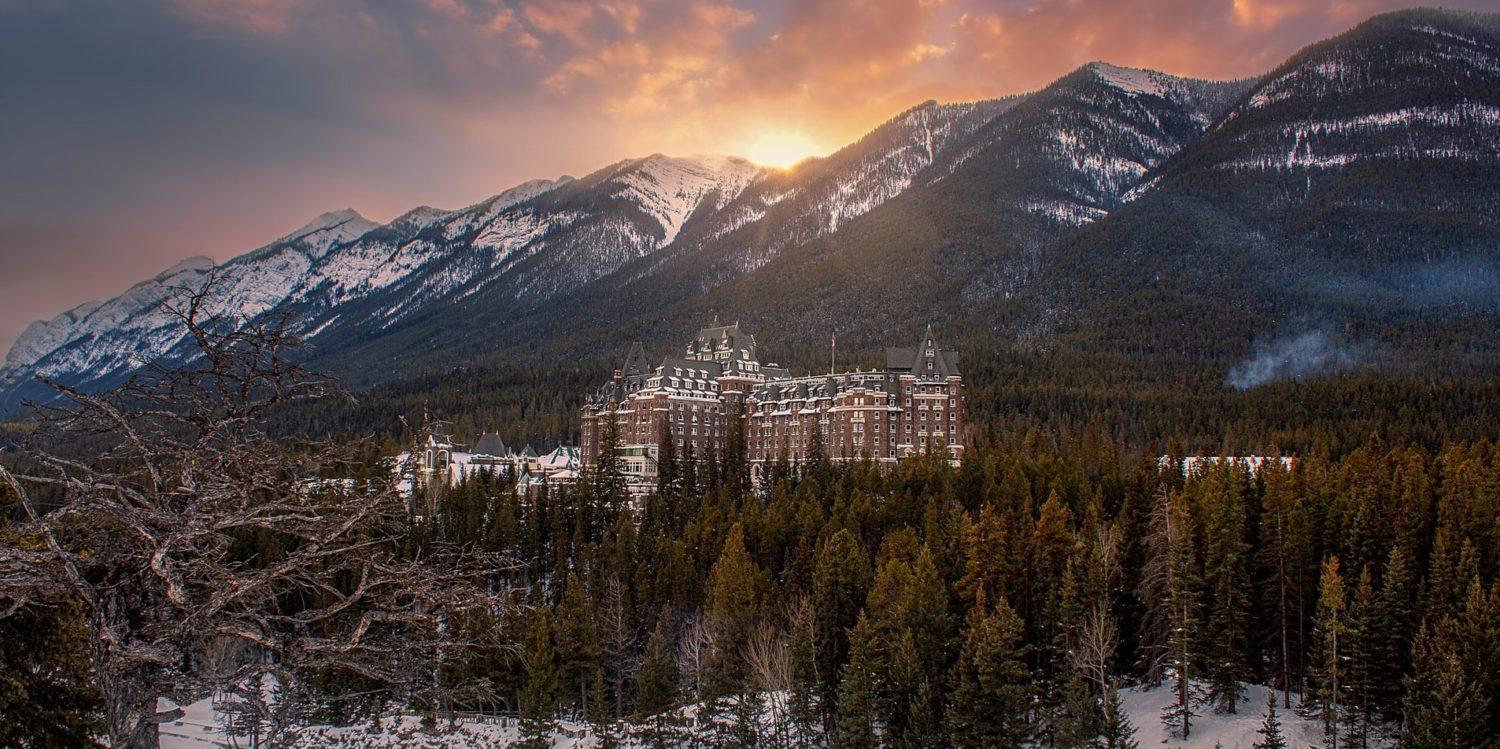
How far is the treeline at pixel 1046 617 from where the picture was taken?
49.6 meters

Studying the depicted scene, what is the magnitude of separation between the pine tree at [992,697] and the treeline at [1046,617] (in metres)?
0.12

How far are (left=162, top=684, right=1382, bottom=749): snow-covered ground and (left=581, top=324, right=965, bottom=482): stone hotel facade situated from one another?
49.9 meters

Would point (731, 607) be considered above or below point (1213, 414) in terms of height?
below

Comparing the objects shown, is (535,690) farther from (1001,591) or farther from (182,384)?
(182,384)

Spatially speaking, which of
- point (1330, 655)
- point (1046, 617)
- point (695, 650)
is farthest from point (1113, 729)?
point (695, 650)

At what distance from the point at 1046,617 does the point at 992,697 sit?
976cm

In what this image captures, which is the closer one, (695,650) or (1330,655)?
(1330,655)

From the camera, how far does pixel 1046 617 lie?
59.3 m

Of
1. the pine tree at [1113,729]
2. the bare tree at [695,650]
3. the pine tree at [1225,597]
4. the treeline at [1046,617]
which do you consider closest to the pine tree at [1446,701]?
the treeline at [1046,617]

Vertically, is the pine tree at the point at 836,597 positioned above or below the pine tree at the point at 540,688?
above

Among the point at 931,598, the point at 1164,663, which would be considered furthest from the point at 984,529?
the point at 1164,663

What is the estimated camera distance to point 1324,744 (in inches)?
1907

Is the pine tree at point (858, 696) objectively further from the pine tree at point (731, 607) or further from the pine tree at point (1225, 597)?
the pine tree at point (1225, 597)

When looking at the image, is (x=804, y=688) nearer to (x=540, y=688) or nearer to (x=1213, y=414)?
(x=540, y=688)
